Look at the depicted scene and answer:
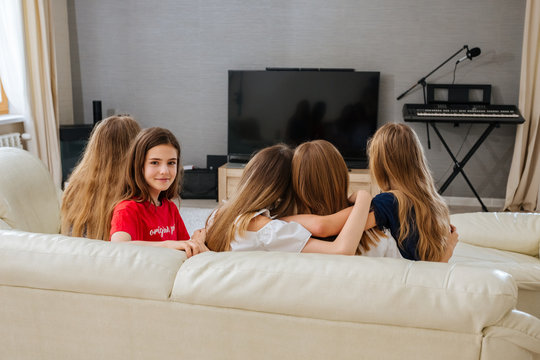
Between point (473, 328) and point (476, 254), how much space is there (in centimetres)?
166

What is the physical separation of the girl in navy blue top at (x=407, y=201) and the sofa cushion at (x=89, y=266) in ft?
2.48

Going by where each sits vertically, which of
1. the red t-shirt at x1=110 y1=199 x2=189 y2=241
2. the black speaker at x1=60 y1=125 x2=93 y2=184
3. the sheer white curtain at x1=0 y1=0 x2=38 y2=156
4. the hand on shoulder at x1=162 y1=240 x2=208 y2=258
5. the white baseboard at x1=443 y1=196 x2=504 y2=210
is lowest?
the white baseboard at x1=443 y1=196 x2=504 y2=210

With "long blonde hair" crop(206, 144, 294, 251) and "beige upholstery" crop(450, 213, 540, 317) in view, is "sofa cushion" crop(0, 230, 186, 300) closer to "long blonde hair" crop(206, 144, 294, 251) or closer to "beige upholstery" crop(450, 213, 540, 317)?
"long blonde hair" crop(206, 144, 294, 251)

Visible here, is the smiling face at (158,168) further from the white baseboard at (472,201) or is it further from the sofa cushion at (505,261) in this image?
the white baseboard at (472,201)

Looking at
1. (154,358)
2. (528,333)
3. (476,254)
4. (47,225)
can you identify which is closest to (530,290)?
(476,254)

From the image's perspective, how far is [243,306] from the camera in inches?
43.0

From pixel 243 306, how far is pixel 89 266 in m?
0.36

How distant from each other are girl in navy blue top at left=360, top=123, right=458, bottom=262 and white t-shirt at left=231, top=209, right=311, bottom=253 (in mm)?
283

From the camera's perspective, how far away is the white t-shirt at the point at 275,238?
1.47 m

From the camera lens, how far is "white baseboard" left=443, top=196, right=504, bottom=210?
→ 4898mm

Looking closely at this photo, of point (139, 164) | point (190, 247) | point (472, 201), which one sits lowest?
point (472, 201)

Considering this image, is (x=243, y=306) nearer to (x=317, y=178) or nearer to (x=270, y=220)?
(x=270, y=220)

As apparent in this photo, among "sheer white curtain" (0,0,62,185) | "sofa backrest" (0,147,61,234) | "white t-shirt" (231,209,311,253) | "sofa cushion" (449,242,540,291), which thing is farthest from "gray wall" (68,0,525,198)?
"white t-shirt" (231,209,311,253)

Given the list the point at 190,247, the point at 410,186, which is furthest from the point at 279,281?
the point at 410,186
